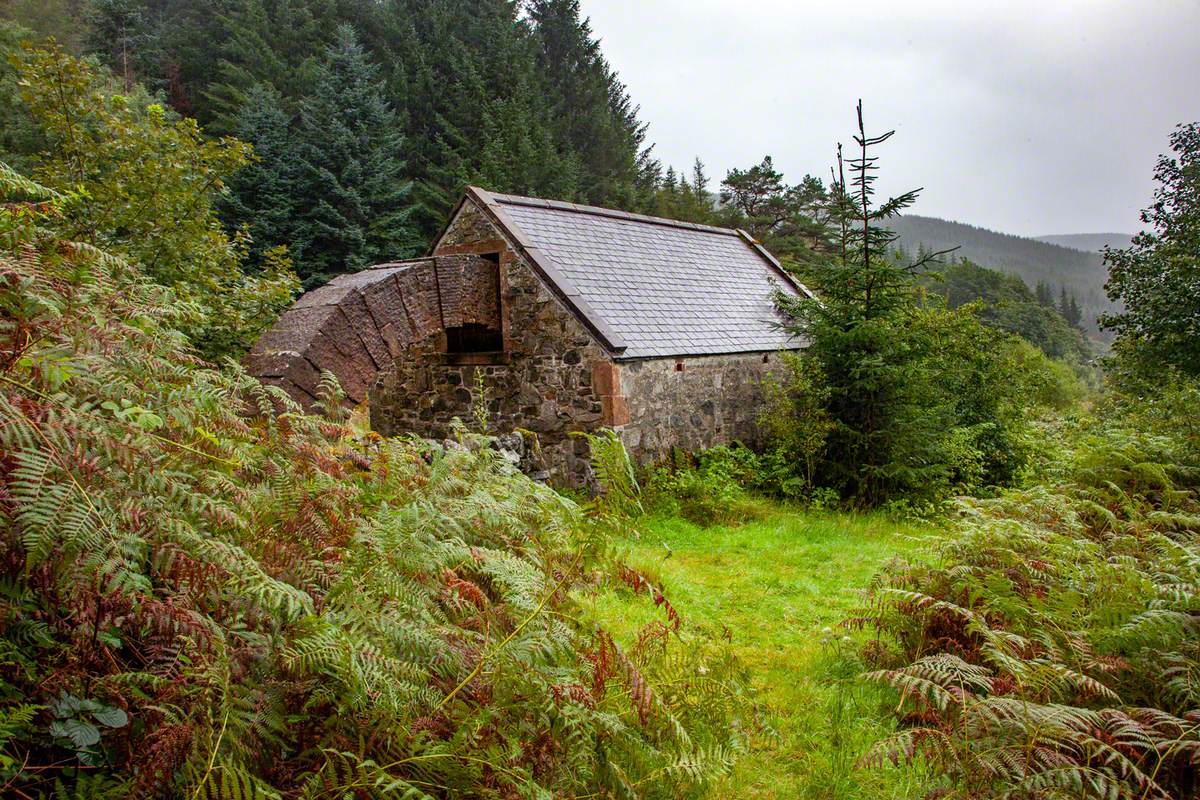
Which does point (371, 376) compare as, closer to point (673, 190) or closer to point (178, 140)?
point (178, 140)

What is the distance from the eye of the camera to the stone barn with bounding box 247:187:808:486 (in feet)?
32.0

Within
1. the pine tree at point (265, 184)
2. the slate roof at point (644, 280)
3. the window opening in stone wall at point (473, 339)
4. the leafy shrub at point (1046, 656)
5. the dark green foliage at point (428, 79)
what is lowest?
the leafy shrub at point (1046, 656)

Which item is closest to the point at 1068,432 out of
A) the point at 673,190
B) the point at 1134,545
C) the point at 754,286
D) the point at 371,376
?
the point at 754,286

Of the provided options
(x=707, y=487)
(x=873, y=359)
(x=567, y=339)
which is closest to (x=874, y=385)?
(x=873, y=359)

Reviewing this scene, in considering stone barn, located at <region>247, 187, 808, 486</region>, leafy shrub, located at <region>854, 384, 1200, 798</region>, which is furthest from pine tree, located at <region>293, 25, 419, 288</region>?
leafy shrub, located at <region>854, 384, 1200, 798</region>

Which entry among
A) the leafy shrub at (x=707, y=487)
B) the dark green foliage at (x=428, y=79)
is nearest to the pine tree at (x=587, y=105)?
the dark green foliage at (x=428, y=79)

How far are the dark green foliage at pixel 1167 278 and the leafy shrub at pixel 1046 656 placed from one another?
1110 centimetres

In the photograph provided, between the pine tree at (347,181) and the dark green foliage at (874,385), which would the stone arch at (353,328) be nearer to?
the dark green foliage at (874,385)

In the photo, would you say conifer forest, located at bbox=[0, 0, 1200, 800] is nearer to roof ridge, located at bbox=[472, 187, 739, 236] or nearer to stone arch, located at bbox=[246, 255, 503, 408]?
stone arch, located at bbox=[246, 255, 503, 408]

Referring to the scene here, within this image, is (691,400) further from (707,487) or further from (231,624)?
(231,624)

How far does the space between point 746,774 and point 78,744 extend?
2.54 metres

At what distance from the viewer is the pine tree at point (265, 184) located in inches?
939

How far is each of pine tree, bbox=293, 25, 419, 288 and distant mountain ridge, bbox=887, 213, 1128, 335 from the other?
2658 inches

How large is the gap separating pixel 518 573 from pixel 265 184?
25579 mm
